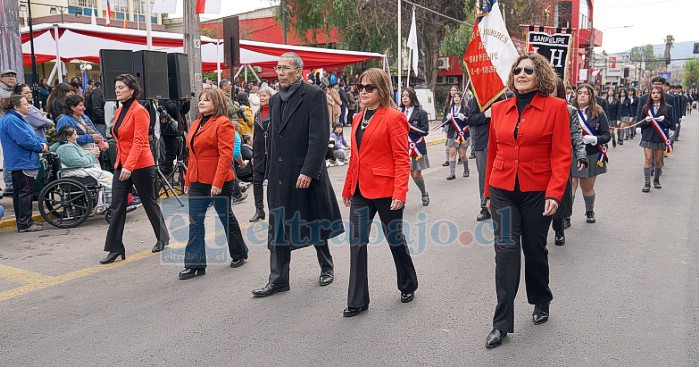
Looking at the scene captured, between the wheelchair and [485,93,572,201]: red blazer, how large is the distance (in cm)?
567

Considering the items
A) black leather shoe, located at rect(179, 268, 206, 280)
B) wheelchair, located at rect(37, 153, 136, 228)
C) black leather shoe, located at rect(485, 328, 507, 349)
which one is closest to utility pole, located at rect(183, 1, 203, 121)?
wheelchair, located at rect(37, 153, 136, 228)

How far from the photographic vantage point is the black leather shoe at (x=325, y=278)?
215 inches

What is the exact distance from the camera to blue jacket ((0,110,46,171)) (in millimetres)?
7562

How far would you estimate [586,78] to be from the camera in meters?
43.5

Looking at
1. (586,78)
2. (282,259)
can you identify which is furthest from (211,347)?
(586,78)

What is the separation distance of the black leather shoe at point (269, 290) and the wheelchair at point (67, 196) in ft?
12.1

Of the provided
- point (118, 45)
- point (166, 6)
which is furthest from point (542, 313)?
point (118, 45)

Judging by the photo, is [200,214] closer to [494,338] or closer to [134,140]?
[134,140]

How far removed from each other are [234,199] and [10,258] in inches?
146

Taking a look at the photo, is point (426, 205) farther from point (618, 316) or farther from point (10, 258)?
point (10, 258)

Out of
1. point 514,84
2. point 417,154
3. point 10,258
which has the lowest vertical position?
point 10,258

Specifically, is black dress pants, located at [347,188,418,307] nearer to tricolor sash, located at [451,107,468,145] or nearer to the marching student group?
the marching student group

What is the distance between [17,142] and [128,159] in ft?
8.36

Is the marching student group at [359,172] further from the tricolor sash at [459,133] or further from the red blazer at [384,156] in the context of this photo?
the tricolor sash at [459,133]
